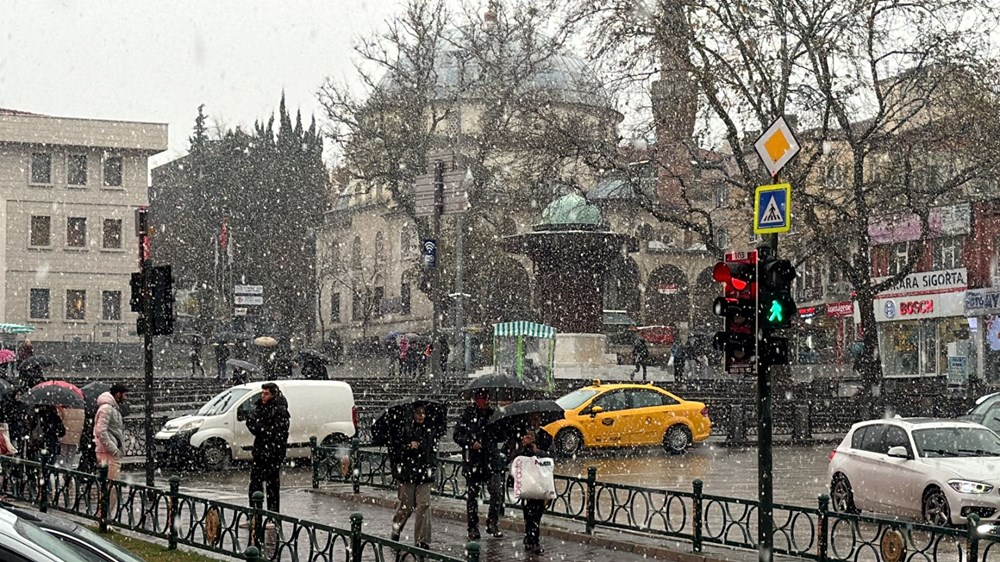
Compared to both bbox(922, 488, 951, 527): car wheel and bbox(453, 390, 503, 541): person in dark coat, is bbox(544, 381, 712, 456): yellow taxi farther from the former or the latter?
bbox(453, 390, 503, 541): person in dark coat

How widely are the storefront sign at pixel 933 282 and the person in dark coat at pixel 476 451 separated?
141ft

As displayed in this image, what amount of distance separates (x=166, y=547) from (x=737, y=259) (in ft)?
20.0

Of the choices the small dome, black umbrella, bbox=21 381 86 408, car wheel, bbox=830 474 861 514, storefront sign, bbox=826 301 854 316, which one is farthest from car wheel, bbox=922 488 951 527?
storefront sign, bbox=826 301 854 316

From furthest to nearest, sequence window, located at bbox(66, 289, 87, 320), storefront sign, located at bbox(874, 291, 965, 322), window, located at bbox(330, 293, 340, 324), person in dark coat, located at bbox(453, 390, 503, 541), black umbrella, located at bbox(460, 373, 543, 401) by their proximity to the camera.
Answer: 1. window, located at bbox(330, 293, 340, 324)
2. window, located at bbox(66, 289, 87, 320)
3. storefront sign, located at bbox(874, 291, 965, 322)
4. black umbrella, located at bbox(460, 373, 543, 401)
5. person in dark coat, located at bbox(453, 390, 503, 541)

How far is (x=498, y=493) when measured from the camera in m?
15.4

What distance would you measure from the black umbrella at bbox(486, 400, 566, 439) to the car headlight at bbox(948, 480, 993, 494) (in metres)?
4.36

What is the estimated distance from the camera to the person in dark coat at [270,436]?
1560cm

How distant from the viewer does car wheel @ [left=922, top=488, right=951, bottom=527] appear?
15.8m

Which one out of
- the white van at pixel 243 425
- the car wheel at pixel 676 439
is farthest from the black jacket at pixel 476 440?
the car wheel at pixel 676 439

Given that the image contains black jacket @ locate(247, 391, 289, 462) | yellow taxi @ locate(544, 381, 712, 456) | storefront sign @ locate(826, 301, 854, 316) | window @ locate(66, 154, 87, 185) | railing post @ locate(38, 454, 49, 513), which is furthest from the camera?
window @ locate(66, 154, 87, 185)

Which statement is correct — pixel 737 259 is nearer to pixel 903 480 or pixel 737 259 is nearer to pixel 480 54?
pixel 903 480

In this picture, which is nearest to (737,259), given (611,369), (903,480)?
(903,480)

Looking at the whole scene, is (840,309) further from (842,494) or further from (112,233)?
(842,494)

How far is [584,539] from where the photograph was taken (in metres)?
15.3
